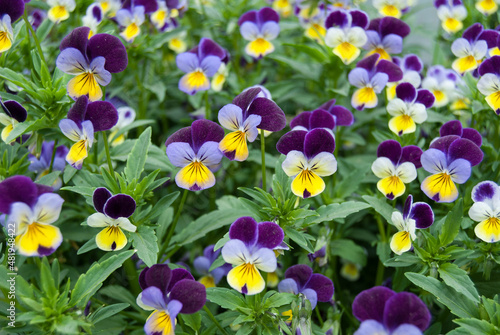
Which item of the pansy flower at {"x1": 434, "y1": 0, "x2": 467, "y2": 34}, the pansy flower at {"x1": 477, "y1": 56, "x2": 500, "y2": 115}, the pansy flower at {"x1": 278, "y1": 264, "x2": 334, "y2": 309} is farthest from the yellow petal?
the pansy flower at {"x1": 434, "y1": 0, "x2": 467, "y2": 34}

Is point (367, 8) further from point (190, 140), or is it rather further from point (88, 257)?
point (88, 257)

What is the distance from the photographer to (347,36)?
2.07 m

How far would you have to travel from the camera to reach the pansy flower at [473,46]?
1958 mm

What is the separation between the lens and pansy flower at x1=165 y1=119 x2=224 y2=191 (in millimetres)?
1418

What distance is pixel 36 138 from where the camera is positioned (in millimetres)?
1723

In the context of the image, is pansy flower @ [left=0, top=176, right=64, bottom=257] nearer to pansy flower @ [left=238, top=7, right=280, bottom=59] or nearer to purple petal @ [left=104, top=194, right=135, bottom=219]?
purple petal @ [left=104, top=194, right=135, bottom=219]

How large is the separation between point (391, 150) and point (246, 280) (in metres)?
0.68

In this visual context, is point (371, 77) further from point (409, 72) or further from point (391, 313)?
point (391, 313)

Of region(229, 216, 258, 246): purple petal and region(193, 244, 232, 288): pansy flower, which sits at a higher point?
region(229, 216, 258, 246): purple petal

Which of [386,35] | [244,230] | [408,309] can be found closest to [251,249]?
[244,230]

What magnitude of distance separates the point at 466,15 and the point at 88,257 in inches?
84.3

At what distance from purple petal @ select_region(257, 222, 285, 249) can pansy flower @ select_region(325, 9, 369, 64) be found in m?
1.03

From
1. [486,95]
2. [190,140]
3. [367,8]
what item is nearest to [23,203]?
[190,140]

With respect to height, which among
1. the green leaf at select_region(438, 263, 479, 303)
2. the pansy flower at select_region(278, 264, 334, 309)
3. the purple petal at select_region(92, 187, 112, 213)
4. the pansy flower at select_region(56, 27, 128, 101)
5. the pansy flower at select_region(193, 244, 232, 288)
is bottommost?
the pansy flower at select_region(193, 244, 232, 288)
